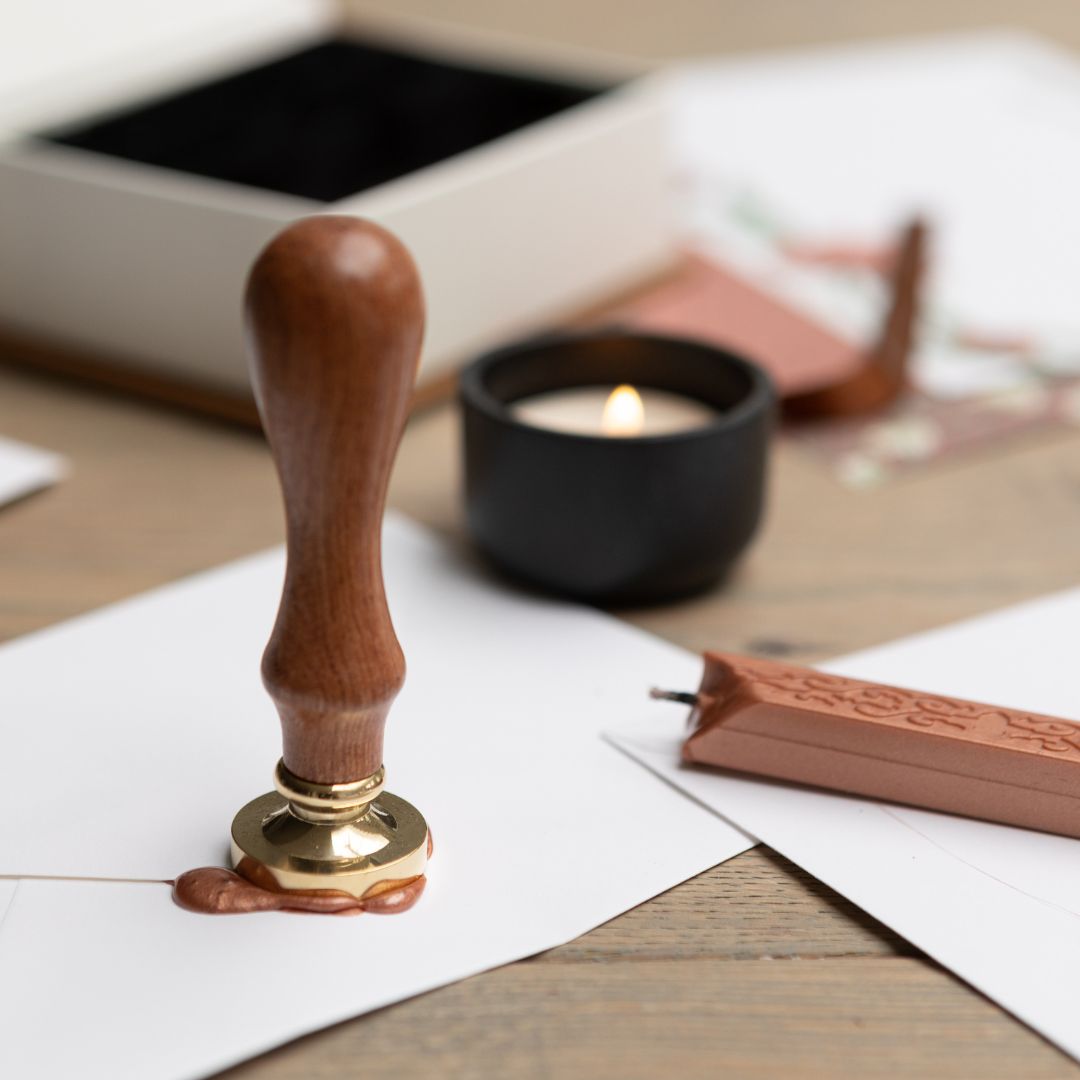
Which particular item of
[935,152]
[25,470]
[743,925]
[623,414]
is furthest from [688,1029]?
[935,152]

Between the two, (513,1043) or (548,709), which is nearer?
(513,1043)

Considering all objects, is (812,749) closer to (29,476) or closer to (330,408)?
(330,408)

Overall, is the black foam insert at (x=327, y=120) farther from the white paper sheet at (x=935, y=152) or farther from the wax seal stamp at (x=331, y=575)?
the wax seal stamp at (x=331, y=575)

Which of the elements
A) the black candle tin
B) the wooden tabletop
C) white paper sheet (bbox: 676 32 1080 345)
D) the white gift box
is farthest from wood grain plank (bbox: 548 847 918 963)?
white paper sheet (bbox: 676 32 1080 345)

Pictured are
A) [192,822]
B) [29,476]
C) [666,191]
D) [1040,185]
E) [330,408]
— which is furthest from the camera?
[1040,185]

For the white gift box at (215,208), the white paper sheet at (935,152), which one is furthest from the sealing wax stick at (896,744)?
the white paper sheet at (935,152)

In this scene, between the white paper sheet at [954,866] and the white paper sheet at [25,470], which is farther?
the white paper sheet at [25,470]

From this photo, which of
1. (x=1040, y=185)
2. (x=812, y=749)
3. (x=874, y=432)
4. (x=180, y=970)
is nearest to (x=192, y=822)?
(x=180, y=970)

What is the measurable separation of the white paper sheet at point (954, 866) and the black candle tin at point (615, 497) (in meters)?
0.07

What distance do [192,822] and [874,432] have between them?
39 centimetres

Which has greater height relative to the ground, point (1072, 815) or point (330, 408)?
point (330, 408)

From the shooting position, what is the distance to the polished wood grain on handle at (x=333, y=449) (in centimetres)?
31

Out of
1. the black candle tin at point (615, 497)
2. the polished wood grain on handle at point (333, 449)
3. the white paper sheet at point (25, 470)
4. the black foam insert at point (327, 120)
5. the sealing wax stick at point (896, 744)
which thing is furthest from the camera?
the black foam insert at point (327, 120)

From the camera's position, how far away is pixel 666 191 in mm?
839
